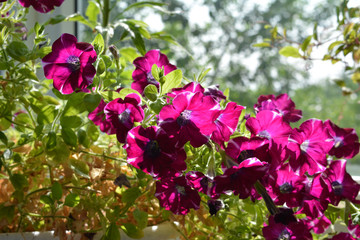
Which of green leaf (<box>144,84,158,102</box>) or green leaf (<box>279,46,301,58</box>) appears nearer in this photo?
green leaf (<box>144,84,158,102</box>)

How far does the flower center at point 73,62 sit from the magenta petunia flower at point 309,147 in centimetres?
26

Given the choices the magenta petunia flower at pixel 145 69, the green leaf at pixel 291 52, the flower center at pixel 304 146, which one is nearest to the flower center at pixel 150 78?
the magenta petunia flower at pixel 145 69

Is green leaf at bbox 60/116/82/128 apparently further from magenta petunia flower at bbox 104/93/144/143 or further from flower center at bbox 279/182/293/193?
flower center at bbox 279/182/293/193

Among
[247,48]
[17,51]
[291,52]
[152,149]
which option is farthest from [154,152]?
[247,48]

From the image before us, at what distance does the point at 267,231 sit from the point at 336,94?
0.87 m

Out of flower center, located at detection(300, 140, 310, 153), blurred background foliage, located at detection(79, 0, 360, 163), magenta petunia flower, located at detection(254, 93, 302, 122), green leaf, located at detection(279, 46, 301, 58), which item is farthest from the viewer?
blurred background foliage, located at detection(79, 0, 360, 163)

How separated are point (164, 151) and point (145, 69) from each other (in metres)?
0.17

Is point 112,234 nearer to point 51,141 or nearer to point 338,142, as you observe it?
point 51,141

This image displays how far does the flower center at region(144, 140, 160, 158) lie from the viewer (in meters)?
0.44

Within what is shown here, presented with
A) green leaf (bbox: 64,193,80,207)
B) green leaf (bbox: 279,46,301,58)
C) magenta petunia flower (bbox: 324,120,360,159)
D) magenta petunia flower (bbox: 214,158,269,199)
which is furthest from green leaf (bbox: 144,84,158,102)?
green leaf (bbox: 279,46,301,58)

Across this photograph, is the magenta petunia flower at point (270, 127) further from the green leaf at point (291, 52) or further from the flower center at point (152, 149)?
the green leaf at point (291, 52)

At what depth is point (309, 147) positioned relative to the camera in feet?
1.67

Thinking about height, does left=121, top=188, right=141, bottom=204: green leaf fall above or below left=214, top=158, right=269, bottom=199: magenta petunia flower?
below

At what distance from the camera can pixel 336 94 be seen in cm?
127
